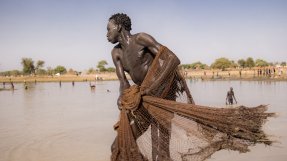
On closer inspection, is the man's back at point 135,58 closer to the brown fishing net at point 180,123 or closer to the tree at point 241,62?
the brown fishing net at point 180,123

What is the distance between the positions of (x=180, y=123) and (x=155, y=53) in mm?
690

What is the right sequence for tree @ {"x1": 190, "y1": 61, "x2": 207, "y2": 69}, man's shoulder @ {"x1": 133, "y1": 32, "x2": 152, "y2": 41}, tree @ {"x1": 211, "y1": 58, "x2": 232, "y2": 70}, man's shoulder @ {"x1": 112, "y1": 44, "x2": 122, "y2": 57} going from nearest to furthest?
man's shoulder @ {"x1": 133, "y1": 32, "x2": 152, "y2": 41}, man's shoulder @ {"x1": 112, "y1": 44, "x2": 122, "y2": 57}, tree @ {"x1": 211, "y1": 58, "x2": 232, "y2": 70}, tree @ {"x1": 190, "y1": 61, "x2": 207, "y2": 69}

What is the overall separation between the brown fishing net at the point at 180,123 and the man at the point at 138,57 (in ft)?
0.10

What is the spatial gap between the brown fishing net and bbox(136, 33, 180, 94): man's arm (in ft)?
0.13

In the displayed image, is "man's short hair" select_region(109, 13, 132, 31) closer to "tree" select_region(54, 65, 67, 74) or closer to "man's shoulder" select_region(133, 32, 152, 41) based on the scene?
"man's shoulder" select_region(133, 32, 152, 41)

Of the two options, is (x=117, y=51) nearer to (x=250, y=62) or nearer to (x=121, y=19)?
(x=121, y=19)

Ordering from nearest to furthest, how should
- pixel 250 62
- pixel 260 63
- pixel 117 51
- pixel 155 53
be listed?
pixel 155 53 < pixel 117 51 < pixel 250 62 < pixel 260 63

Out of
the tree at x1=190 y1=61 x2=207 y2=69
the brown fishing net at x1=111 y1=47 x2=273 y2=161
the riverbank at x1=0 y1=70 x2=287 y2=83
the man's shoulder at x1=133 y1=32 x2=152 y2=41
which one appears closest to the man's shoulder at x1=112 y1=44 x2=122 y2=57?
the man's shoulder at x1=133 y1=32 x2=152 y2=41

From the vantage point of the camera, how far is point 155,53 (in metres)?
3.33

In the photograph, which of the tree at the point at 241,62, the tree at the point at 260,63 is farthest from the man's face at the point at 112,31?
the tree at the point at 241,62

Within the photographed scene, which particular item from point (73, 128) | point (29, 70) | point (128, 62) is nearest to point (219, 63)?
point (29, 70)

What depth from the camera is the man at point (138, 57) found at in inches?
127

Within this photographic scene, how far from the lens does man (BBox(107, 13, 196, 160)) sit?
322cm

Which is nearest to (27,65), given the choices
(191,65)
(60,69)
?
(60,69)
